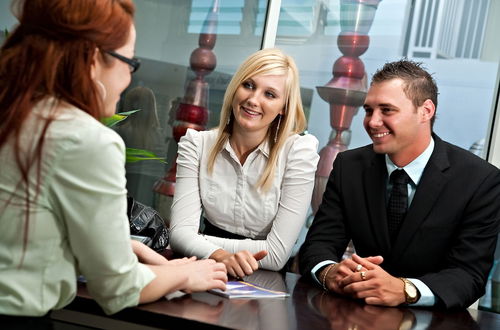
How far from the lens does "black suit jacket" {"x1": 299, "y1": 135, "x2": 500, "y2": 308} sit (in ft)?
7.14

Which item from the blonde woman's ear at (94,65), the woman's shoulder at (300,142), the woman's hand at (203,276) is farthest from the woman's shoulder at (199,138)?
the blonde woman's ear at (94,65)

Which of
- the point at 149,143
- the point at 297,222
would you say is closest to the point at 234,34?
the point at 149,143

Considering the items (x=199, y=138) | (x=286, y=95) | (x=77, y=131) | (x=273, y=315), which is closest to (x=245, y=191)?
(x=199, y=138)

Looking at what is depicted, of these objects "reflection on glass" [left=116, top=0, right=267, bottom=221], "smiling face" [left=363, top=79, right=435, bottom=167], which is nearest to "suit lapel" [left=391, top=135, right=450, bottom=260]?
"smiling face" [left=363, top=79, right=435, bottom=167]

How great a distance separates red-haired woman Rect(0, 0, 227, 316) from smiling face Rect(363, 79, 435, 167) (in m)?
1.39

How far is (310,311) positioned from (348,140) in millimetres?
2185

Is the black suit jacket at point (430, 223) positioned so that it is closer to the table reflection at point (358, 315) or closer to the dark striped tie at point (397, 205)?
the dark striped tie at point (397, 205)

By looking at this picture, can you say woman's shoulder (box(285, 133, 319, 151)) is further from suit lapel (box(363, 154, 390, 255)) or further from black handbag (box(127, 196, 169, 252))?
black handbag (box(127, 196, 169, 252))

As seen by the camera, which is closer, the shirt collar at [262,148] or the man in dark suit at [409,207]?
the man in dark suit at [409,207]

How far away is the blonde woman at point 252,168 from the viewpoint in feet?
8.16

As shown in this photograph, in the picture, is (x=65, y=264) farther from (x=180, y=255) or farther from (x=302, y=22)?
(x=302, y=22)

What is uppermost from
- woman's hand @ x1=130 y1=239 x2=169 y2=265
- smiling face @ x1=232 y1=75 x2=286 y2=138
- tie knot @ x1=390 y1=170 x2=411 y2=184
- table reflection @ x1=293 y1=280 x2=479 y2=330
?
smiling face @ x1=232 y1=75 x2=286 y2=138

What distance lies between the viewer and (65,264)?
1203mm

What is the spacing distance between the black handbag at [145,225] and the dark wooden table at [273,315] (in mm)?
423
